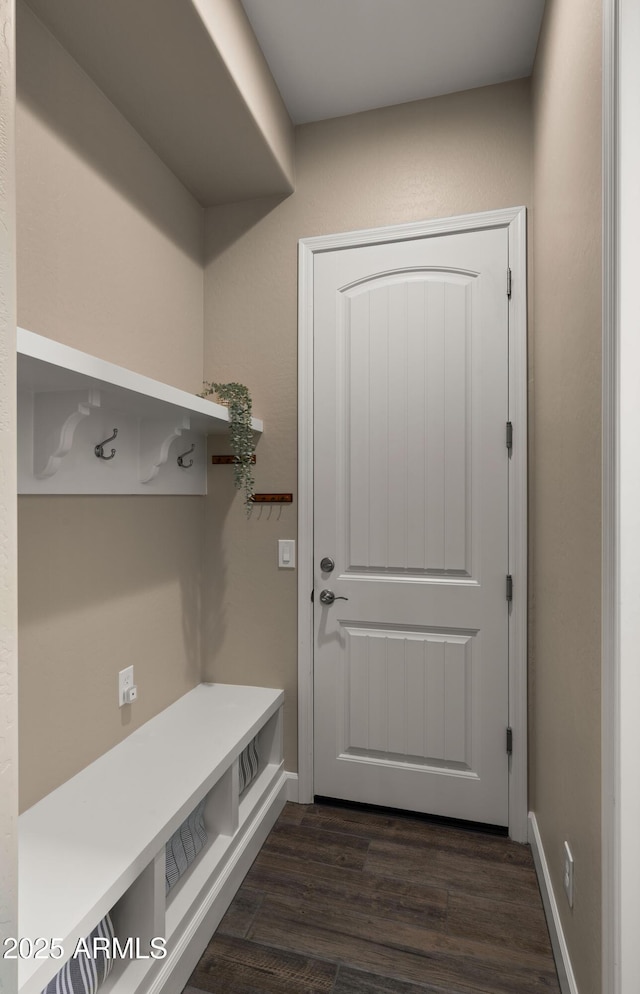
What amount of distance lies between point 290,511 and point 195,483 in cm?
42

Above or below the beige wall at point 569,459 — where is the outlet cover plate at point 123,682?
below

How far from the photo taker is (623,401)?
95 centimetres

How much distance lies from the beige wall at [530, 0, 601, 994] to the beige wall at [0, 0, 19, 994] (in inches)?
41.4

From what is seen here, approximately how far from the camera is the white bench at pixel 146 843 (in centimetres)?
108

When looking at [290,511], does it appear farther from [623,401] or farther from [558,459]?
[623,401]

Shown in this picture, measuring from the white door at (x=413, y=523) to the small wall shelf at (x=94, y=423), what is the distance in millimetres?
515

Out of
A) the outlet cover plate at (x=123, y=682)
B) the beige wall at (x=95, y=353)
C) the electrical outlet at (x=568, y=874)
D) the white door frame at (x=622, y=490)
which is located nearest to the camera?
the white door frame at (x=622, y=490)

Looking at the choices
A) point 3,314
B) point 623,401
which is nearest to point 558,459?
point 623,401

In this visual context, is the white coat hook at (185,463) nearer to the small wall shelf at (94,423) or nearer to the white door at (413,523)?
the small wall shelf at (94,423)

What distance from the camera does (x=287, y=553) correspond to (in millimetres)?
2215

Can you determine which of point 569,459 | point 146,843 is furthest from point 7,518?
point 569,459

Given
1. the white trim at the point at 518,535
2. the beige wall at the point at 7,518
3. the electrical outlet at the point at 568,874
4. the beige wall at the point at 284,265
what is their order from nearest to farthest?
1. the beige wall at the point at 7,518
2. the electrical outlet at the point at 568,874
3. the white trim at the point at 518,535
4. the beige wall at the point at 284,265

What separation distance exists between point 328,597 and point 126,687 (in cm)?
81

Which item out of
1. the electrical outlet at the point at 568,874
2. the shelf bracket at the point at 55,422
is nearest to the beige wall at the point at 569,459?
the electrical outlet at the point at 568,874
